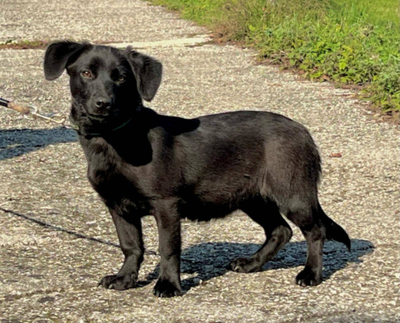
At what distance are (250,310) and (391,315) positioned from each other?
2.43 feet

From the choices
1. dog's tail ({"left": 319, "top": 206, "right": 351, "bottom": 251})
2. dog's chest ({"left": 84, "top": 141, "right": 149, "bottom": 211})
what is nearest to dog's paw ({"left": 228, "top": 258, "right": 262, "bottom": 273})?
dog's tail ({"left": 319, "top": 206, "right": 351, "bottom": 251})

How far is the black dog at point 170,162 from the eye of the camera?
4.42m

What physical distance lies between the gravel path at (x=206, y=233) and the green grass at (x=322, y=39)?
40 centimetres

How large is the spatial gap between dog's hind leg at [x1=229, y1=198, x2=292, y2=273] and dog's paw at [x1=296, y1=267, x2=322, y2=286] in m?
0.31

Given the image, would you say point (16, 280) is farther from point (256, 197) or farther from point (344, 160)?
point (344, 160)

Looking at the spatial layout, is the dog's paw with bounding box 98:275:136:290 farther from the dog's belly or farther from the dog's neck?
the dog's neck

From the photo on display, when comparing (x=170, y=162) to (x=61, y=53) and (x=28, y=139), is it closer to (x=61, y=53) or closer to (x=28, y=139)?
(x=61, y=53)

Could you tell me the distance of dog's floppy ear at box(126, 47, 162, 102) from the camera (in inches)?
177

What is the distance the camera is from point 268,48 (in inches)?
494

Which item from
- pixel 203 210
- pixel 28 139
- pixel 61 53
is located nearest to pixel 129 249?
pixel 203 210

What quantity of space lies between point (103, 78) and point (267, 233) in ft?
4.88

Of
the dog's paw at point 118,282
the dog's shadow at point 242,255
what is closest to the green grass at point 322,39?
the dog's shadow at point 242,255

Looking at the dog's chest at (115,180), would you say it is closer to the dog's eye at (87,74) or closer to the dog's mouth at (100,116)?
the dog's mouth at (100,116)

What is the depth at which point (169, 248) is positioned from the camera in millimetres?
4469
